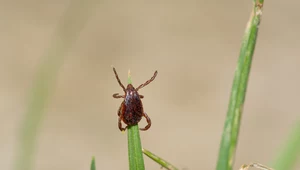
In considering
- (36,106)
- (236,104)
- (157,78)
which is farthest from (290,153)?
(157,78)

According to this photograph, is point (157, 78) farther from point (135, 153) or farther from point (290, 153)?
point (135, 153)

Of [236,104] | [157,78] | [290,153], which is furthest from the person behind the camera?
[157,78]

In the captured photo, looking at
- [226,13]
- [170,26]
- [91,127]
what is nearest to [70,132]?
[91,127]

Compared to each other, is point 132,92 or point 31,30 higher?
point 31,30

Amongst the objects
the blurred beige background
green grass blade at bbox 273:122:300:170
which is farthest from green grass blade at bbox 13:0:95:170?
the blurred beige background

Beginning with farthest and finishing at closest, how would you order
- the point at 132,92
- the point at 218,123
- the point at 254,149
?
1. the point at 218,123
2. the point at 254,149
3. the point at 132,92

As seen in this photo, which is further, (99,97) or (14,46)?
(14,46)

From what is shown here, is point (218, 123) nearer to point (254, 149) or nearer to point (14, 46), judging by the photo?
point (254, 149)

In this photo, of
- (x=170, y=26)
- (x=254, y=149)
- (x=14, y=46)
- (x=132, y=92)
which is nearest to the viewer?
(x=132, y=92)
